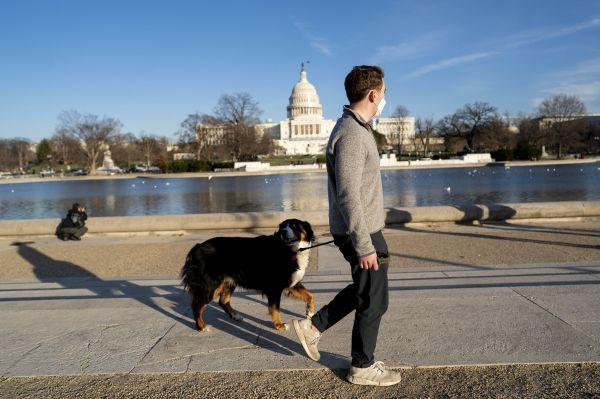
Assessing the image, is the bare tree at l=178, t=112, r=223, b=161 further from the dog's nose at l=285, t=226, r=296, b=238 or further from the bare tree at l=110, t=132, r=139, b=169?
the dog's nose at l=285, t=226, r=296, b=238

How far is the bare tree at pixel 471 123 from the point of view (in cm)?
8588

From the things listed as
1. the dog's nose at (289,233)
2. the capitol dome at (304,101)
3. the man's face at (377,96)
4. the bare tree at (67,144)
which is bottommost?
the dog's nose at (289,233)

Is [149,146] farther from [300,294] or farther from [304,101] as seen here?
[300,294]

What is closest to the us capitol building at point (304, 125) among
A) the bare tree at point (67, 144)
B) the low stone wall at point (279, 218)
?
the bare tree at point (67, 144)

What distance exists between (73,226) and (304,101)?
12233 centimetres

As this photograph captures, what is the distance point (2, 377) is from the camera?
3.33 m

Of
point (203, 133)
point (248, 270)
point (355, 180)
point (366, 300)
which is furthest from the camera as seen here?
point (203, 133)

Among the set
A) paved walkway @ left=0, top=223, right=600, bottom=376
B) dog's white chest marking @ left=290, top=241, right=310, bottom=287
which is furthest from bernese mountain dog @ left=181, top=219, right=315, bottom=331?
paved walkway @ left=0, top=223, right=600, bottom=376

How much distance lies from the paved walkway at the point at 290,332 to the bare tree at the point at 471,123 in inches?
3349

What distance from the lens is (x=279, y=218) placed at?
11648mm

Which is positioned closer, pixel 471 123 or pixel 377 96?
pixel 377 96

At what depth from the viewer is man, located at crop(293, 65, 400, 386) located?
9.53ft

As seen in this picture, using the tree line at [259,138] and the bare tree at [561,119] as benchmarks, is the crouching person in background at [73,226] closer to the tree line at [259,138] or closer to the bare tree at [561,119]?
the tree line at [259,138]

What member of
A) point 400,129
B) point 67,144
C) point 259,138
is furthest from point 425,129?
point 67,144
